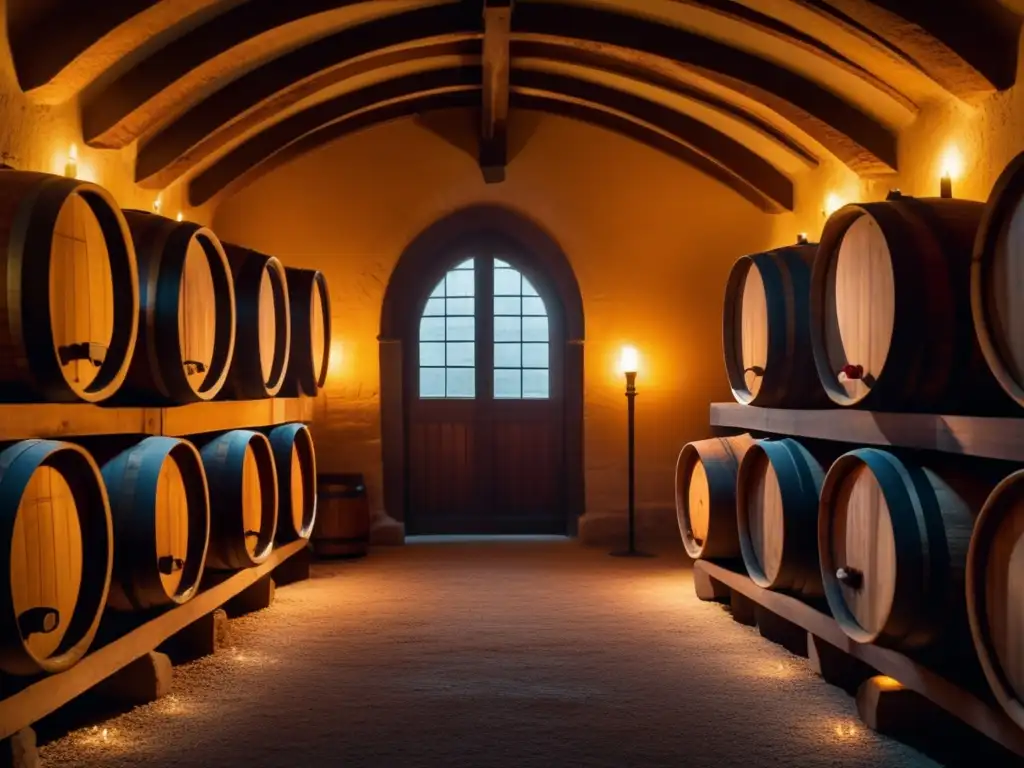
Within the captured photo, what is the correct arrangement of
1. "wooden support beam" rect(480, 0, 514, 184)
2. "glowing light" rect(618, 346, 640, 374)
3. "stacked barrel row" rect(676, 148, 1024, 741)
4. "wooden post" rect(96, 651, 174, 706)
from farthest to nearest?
"glowing light" rect(618, 346, 640, 374)
"wooden support beam" rect(480, 0, 514, 184)
"wooden post" rect(96, 651, 174, 706)
"stacked barrel row" rect(676, 148, 1024, 741)

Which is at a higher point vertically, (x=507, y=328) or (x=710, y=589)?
(x=507, y=328)

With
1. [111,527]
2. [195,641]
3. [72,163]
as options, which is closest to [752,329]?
[195,641]

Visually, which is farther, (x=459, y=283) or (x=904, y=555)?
(x=459, y=283)

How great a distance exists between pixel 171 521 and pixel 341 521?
131 inches

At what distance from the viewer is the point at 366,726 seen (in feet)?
11.5

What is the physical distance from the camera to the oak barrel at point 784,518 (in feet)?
13.7

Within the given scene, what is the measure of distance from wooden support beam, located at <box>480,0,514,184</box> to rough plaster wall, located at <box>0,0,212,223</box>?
2027 millimetres

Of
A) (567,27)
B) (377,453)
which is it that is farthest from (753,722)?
(377,453)

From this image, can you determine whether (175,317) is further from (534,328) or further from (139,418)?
(534,328)

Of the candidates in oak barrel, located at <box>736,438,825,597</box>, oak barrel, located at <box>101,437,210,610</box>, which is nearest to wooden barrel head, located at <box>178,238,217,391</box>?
oak barrel, located at <box>101,437,210,610</box>

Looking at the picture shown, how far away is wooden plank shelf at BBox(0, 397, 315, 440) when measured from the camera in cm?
305

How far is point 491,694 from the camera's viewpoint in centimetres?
390

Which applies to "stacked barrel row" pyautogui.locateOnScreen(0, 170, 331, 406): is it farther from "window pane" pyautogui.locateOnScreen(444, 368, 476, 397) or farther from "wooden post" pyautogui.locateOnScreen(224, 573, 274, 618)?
"window pane" pyautogui.locateOnScreen(444, 368, 476, 397)

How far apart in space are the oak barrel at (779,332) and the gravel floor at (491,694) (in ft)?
3.49
